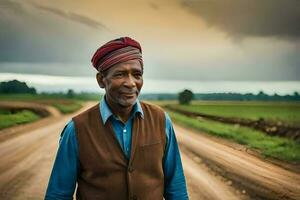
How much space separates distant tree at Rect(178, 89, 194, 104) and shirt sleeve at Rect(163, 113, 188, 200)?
1.35 meters

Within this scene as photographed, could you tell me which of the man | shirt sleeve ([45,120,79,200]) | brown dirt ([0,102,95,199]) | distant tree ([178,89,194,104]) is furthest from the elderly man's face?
distant tree ([178,89,194,104])

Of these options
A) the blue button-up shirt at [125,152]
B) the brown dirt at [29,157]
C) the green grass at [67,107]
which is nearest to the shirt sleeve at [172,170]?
the blue button-up shirt at [125,152]

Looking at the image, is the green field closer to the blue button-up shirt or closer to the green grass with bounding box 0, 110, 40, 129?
the green grass with bounding box 0, 110, 40, 129

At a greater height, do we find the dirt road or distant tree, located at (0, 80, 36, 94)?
distant tree, located at (0, 80, 36, 94)

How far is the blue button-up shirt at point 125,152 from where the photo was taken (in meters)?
1.49

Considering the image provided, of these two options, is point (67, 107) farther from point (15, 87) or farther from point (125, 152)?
point (125, 152)

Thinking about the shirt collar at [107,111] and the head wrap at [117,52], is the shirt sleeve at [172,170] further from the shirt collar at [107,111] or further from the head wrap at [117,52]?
the head wrap at [117,52]

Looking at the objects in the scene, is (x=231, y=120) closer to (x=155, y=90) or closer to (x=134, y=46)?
(x=155, y=90)

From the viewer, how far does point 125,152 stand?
1.51 m

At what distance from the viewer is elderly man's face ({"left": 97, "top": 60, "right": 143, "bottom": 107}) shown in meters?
1.50

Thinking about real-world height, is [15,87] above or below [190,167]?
above

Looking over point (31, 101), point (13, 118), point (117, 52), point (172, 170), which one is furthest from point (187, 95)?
point (117, 52)

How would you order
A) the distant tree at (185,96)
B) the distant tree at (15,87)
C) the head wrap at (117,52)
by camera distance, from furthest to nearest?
the distant tree at (185,96) → the distant tree at (15,87) → the head wrap at (117,52)

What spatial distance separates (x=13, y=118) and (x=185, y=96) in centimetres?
109
